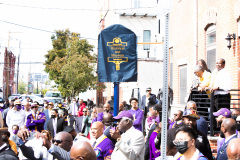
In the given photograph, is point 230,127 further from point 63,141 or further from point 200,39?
point 200,39

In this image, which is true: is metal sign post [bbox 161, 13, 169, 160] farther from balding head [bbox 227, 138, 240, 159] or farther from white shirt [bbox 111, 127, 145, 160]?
white shirt [bbox 111, 127, 145, 160]

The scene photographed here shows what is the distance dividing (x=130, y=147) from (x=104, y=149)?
1.70 feet

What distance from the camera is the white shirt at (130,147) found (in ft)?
17.0

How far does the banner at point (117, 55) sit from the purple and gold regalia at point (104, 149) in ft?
12.3

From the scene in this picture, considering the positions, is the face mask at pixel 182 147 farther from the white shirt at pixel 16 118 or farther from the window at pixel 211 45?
the white shirt at pixel 16 118

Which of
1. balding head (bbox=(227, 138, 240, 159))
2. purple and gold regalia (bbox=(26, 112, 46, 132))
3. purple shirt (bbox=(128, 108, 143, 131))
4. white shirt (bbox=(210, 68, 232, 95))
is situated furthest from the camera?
purple and gold regalia (bbox=(26, 112, 46, 132))

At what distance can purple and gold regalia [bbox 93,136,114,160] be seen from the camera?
18.4ft

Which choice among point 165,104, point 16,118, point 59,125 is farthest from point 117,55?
point 165,104

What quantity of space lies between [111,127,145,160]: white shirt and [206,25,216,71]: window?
753 cm

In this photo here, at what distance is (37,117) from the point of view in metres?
11.5

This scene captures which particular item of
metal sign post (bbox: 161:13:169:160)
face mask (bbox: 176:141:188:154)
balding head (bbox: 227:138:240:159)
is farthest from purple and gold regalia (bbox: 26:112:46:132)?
metal sign post (bbox: 161:13:169:160)

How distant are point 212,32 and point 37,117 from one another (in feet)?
22.8

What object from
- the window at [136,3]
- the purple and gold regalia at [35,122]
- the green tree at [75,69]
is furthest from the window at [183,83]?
the window at [136,3]

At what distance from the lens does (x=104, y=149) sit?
566cm
